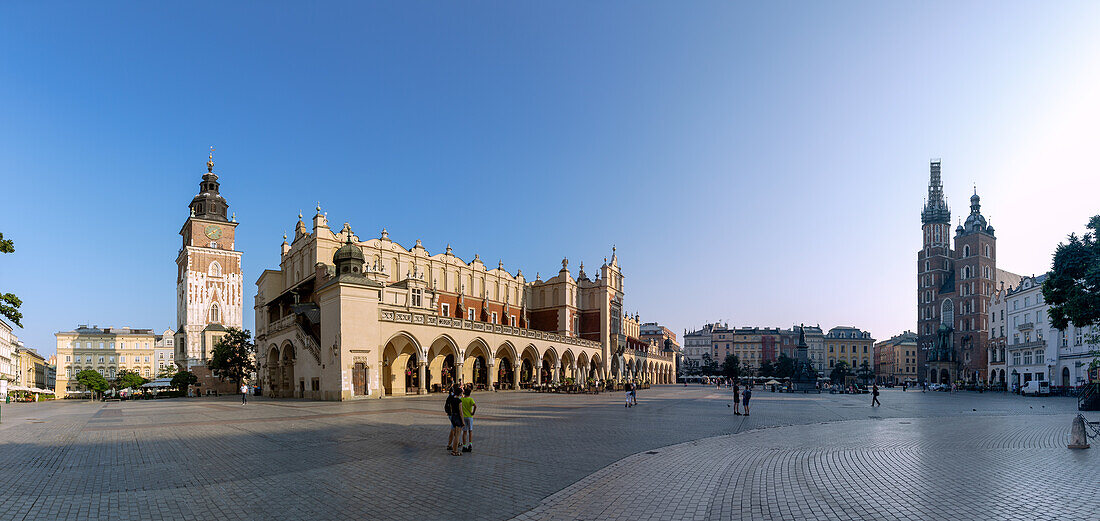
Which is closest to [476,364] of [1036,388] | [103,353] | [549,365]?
[549,365]

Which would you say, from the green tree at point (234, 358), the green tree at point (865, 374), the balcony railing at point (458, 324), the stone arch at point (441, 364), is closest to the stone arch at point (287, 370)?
the balcony railing at point (458, 324)

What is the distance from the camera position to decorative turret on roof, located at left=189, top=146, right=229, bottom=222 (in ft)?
308

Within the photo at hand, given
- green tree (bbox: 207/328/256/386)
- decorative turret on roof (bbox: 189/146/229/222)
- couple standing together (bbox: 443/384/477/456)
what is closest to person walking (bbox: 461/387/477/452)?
couple standing together (bbox: 443/384/477/456)

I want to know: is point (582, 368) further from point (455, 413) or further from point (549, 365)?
point (455, 413)

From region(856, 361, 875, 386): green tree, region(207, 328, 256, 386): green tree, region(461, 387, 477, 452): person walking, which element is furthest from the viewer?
region(856, 361, 875, 386): green tree

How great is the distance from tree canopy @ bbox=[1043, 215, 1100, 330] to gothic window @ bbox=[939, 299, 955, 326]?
98.1 metres

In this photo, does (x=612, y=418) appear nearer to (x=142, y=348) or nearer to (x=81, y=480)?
(x=81, y=480)

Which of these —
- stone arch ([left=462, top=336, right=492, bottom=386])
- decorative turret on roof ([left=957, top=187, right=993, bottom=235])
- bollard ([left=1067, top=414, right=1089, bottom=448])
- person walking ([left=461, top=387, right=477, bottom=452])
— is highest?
decorative turret on roof ([left=957, top=187, right=993, bottom=235])

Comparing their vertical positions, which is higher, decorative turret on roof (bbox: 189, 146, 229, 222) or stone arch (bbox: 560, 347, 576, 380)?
decorative turret on roof (bbox: 189, 146, 229, 222)

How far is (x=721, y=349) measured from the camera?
170 meters

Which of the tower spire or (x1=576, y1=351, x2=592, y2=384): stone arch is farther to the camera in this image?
the tower spire

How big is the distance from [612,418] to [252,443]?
13.7 m

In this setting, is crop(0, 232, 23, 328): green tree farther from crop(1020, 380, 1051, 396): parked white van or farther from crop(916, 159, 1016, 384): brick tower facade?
crop(916, 159, 1016, 384): brick tower facade

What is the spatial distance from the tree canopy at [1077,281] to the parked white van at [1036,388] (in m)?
34.3
